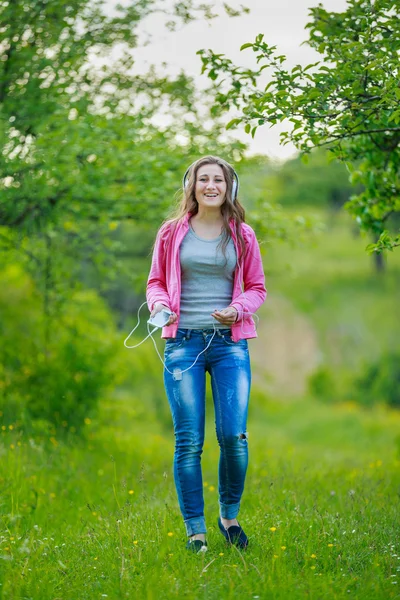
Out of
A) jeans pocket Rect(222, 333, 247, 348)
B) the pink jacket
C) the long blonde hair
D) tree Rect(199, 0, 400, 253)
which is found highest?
tree Rect(199, 0, 400, 253)

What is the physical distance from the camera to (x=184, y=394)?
13.3ft

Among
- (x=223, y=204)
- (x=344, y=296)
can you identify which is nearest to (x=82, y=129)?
(x=223, y=204)

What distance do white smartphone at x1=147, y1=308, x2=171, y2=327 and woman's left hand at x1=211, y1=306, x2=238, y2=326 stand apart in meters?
0.25

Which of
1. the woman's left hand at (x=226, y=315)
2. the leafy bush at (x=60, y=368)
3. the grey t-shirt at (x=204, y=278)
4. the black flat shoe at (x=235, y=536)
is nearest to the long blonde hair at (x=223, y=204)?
the grey t-shirt at (x=204, y=278)

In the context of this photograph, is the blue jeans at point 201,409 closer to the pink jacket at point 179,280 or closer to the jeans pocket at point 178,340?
the jeans pocket at point 178,340

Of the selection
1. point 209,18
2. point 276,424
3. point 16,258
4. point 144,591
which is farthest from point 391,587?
point 276,424

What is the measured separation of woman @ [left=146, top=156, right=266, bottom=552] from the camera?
407cm

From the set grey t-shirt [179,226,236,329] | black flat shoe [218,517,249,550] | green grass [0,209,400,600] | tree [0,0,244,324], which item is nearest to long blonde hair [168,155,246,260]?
grey t-shirt [179,226,236,329]

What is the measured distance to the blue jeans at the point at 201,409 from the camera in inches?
160

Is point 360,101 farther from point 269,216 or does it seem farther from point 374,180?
point 269,216

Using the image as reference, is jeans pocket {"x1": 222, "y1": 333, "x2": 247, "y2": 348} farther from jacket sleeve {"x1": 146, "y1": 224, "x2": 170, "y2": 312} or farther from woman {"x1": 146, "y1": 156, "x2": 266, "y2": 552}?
jacket sleeve {"x1": 146, "y1": 224, "x2": 170, "y2": 312}

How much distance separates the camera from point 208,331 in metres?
4.13

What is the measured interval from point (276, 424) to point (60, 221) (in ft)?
61.6

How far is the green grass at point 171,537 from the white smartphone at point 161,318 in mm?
907
